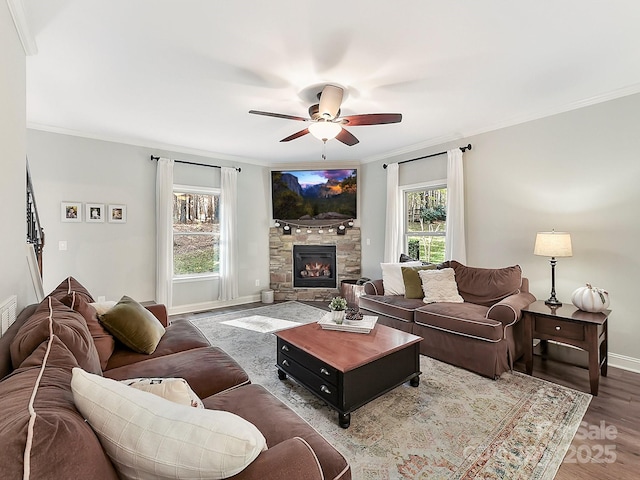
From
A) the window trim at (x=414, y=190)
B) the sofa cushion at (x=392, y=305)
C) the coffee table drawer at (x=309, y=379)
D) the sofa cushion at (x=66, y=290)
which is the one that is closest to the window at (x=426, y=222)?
the window trim at (x=414, y=190)

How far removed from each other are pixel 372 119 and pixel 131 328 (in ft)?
8.66

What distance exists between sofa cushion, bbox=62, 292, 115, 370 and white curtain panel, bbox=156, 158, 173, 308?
269 cm

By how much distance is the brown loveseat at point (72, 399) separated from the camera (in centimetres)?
60

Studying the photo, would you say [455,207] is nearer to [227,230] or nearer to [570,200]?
[570,200]

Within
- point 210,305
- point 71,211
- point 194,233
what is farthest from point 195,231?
point 71,211

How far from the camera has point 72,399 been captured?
2.81 feet

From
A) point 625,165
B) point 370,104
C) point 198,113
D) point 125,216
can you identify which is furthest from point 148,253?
point 625,165

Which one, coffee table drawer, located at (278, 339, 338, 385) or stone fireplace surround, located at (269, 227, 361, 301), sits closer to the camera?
coffee table drawer, located at (278, 339, 338, 385)

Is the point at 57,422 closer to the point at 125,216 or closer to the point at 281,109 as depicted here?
the point at 281,109

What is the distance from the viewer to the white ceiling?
1.92m

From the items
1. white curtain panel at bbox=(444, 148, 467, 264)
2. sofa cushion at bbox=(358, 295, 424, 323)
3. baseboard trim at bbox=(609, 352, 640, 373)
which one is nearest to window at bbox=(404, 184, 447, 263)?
white curtain panel at bbox=(444, 148, 467, 264)

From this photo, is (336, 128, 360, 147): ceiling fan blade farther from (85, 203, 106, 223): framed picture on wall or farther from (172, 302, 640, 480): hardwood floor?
(85, 203, 106, 223): framed picture on wall

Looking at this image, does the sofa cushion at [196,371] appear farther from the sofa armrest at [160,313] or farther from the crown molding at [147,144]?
the crown molding at [147,144]

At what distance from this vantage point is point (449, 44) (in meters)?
2.23
